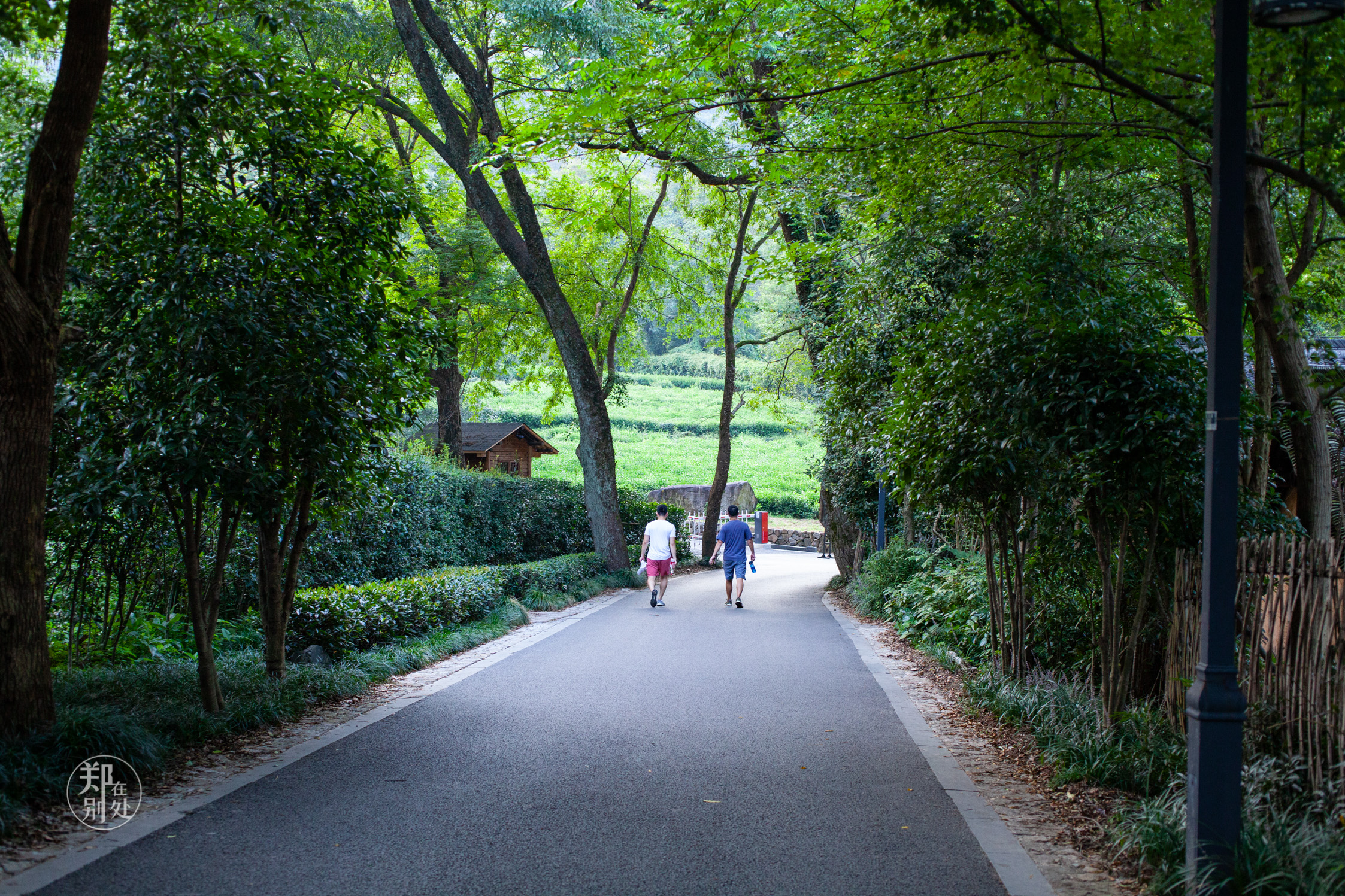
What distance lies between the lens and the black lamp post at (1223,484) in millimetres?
3797

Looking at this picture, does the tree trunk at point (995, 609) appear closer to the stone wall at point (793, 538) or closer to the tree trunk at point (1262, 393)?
the tree trunk at point (1262, 393)

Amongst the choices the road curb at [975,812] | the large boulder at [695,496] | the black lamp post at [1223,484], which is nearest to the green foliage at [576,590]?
the road curb at [975,812]

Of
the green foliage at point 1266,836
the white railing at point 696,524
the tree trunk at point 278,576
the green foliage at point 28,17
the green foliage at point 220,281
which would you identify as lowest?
the white railing at point 696,524

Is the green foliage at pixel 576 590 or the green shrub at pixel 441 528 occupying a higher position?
the green shrub at pixel 441 528

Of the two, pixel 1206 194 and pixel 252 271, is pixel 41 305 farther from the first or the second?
pixel 1206 194

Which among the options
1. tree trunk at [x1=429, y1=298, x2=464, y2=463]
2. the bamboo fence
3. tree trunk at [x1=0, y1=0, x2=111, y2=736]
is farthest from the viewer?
tree trunk at [x1=429, y1=298, x2=464, y2=463]

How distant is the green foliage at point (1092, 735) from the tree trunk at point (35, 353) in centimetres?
604

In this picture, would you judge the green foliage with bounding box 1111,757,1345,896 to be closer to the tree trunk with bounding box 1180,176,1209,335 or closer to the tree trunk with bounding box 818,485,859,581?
the tree trunk with bounding box 1180,176,1209,335

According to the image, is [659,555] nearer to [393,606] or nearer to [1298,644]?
[393,606]

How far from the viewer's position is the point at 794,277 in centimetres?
1838

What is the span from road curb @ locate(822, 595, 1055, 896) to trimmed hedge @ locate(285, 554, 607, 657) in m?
5.40

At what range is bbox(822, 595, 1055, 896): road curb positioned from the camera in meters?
4.18

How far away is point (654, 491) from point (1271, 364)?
117 feet

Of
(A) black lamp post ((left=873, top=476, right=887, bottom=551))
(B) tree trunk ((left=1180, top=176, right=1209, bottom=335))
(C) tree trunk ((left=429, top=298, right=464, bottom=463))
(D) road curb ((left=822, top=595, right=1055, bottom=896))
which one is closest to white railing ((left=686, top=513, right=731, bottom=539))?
(C) tree trunk ((left=429, top=298, right=464, bottom=463))
